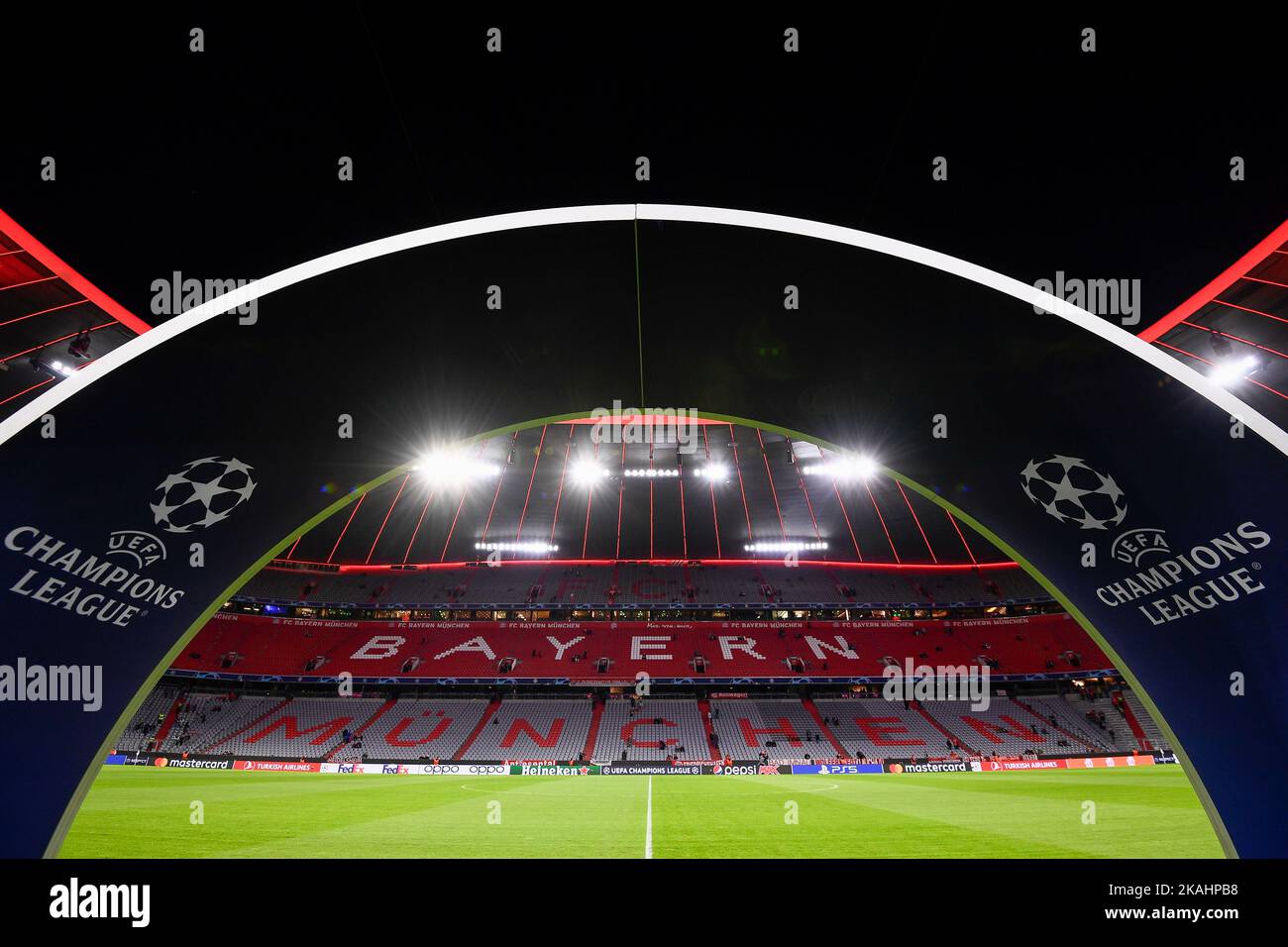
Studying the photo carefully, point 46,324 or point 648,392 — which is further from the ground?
point 46,324

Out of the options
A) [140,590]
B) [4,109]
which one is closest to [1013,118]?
[4,109]

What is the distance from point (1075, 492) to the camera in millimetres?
3570

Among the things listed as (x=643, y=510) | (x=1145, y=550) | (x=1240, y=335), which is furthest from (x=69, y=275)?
(x=643, y=510)

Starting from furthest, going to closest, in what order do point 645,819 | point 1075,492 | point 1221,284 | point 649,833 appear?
point 645,819 → point 649,833 → point 1075,492 → point 1221,284

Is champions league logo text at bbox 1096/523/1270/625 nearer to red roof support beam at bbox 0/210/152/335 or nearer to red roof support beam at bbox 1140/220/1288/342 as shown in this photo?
red roof support beam at bbox 1140/220/1288/342

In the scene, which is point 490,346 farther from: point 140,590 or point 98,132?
point 140,590

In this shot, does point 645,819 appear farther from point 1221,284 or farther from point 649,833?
point 1221,284

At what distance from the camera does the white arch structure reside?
286cm

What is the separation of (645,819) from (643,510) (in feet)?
75.4

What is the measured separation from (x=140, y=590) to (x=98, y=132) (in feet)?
8.27

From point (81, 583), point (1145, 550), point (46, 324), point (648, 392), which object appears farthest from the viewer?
point (648, 392)

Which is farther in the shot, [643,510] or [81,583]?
[643,510]

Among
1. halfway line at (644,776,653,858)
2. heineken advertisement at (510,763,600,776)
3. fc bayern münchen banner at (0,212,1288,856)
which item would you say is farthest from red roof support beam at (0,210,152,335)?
heineken advertisement at (510,763,600,776)

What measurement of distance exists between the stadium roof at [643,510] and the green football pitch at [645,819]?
45.9 feet
